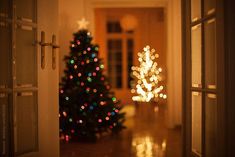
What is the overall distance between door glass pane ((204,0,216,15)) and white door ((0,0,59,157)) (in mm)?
1223

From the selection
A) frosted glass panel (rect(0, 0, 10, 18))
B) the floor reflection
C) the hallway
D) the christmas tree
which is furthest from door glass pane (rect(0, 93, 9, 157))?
the christmas tree

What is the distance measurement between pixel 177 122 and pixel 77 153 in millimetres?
2360

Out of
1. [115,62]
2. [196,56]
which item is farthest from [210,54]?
[115,62]

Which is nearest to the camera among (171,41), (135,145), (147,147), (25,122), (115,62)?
(25,122)

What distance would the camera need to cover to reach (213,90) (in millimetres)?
2012

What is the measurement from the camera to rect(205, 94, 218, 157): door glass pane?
6.63 feet

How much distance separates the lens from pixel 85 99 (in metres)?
4.17

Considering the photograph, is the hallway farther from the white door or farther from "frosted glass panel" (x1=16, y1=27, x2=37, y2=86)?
"frosted glass panel" (x1=16, y1=27, x2=37, y2=86)

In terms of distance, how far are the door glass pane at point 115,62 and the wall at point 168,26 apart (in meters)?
4.11

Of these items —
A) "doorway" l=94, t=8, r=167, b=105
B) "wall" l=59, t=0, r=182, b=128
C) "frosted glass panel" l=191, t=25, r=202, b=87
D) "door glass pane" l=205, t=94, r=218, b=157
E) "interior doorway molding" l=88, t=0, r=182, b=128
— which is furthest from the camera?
"doorway" l=94, t=8, r=167, b=105

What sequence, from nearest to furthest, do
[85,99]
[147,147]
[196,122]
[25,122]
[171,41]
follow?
[25,122], [196,122], [147,147], [85,99], [171,41]

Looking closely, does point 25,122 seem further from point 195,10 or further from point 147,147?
point 147,147

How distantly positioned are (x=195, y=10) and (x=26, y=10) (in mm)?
1366

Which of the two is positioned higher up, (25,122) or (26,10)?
(26,10)
